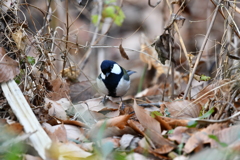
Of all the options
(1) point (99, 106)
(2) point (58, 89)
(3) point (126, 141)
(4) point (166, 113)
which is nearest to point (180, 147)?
(3) point (126, 141)

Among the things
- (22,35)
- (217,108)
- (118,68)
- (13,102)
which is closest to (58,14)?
(118,68)

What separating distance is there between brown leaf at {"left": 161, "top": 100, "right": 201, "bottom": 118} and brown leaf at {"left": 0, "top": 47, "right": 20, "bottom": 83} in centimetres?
111

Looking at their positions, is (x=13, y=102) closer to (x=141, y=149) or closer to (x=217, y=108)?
(x=141, y=149)

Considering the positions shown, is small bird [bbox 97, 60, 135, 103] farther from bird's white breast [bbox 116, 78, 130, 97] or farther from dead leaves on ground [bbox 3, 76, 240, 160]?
dead leaves on ground [bbox 3, 76, 240, 160]

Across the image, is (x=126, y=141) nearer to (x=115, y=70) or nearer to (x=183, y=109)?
(x=183, y=109)

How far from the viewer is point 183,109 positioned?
236 centimetres

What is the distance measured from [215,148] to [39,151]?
0.94 metres

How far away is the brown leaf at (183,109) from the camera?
2.36 m

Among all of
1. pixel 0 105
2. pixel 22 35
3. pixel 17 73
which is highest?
pixel 22 35

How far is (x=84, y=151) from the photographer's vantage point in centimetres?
186

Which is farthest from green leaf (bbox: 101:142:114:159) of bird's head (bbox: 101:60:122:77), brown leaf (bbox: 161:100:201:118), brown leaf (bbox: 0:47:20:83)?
bird's head (bbox: 101:60:122:77)

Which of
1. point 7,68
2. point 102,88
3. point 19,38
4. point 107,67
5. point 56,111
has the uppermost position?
point 19,38

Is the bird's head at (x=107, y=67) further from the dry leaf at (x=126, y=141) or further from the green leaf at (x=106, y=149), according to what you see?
the green leaf at (x=106, y=149)

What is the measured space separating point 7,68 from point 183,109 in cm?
124
